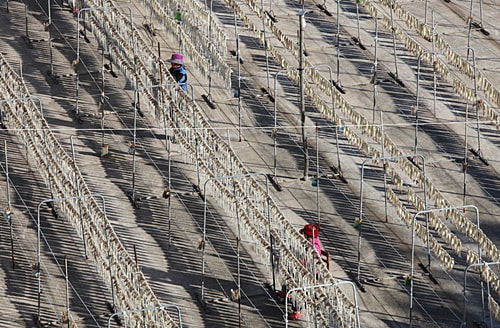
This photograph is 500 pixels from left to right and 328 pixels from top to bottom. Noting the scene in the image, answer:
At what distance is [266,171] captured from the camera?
59.7 meters

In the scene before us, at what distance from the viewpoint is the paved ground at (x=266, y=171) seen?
52.9 metres

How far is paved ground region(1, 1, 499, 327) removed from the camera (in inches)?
2084

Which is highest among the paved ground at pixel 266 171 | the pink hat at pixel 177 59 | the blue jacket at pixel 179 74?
the pink hat at pixel 177 59

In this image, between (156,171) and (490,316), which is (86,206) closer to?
(156,171)

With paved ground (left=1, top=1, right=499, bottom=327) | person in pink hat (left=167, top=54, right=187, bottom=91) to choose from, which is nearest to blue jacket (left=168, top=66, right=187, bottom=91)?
person in pink hat (left=167, top=54, right=187, bottom=91)

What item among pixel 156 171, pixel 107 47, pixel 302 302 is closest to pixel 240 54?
pixel 107 47

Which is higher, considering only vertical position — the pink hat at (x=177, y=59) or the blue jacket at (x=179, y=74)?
the pink hat at (x=177, y=59)

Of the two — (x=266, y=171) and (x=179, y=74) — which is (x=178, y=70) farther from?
(x=266, y=171)

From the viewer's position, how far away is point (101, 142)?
2416 inches

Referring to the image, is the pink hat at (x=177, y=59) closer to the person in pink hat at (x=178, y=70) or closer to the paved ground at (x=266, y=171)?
the person in pink hat at (x=178, y=70)

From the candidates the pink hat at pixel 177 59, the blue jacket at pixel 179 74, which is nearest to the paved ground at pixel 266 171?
the blue jacket at pixel 179 74

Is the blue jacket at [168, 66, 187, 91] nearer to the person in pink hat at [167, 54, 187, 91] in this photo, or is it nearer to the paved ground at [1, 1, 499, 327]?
the person in pink hat at [167, 54, 187, 91]

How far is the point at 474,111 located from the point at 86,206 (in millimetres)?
17073

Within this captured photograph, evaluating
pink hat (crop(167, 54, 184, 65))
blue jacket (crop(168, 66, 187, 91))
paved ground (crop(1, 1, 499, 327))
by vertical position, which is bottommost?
paved ground (crop(1, 1, 499, 327))
